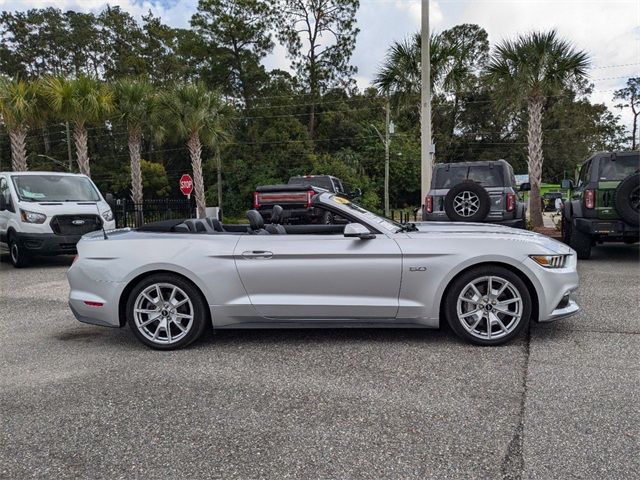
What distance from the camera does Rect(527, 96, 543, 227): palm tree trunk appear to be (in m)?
15.3

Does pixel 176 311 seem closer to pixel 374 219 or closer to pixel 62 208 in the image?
pixel 374 219

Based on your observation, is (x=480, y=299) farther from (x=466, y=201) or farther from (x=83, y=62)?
(x=83, y=62)

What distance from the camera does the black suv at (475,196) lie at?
9.31 meters

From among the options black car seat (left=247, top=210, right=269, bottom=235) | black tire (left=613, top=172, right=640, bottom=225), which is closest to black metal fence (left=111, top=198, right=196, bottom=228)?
black tire (left=613, top=172, right=640, bottom=225)

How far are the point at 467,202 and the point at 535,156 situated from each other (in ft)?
24.5

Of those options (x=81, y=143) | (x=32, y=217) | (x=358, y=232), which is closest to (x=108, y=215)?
(x=32, y=217)

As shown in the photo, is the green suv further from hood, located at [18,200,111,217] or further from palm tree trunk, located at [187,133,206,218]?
palm tree trunk, located at [187,133,206,218]

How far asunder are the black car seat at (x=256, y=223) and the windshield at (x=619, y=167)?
21.7 feet

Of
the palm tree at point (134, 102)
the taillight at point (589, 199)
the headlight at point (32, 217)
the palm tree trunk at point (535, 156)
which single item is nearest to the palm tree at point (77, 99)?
the palm tree at point (134, 102)

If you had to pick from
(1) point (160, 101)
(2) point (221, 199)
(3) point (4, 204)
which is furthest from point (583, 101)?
(3) point (4, 204)

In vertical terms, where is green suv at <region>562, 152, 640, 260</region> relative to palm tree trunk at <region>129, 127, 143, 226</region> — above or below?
below

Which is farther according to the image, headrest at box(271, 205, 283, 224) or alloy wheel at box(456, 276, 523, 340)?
headrest at box(271, 205, 283, 224)

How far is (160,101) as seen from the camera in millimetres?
22219

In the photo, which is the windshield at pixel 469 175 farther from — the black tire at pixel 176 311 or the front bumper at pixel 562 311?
the black tire at pixel 176 311
